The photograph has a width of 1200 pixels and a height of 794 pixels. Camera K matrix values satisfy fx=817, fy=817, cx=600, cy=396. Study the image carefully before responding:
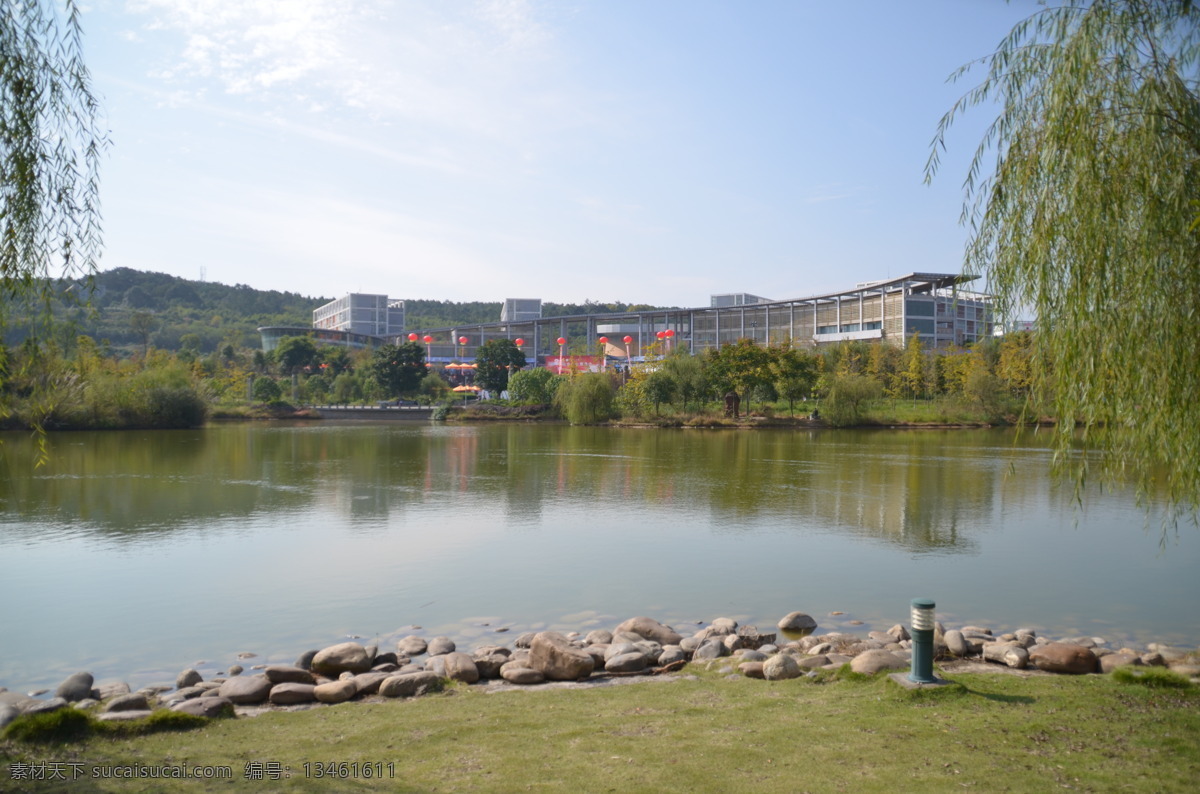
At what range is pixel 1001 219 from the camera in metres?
6.11

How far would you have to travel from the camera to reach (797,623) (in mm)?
8852

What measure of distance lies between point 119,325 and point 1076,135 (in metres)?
113

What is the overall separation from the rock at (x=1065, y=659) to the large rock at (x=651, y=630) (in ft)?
10.7

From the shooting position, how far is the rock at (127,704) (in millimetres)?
5984

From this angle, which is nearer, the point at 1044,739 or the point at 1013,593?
the point at 1044,739

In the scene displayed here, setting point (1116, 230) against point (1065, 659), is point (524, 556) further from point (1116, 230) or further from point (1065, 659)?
point (1116, 230)

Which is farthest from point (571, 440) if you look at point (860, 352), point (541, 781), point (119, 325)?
point (119, 325)

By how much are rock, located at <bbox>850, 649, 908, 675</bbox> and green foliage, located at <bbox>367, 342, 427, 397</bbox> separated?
69991 mm

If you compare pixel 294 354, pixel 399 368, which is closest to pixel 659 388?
pixel 399 368

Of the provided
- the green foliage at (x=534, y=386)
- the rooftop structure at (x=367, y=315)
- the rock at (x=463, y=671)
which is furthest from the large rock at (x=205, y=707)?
the rooftop structure at (x=367, y=315)

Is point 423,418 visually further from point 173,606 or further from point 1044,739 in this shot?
point 1044,739

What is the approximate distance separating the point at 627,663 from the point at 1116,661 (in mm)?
4211

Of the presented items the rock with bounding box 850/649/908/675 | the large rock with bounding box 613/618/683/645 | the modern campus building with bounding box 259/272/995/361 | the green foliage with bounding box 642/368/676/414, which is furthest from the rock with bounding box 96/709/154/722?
the modern campus building with bounding box 259/272/995/361

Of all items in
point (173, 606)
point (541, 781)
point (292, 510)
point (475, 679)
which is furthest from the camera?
point (292, 510)
